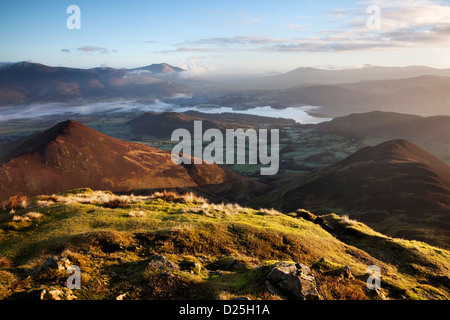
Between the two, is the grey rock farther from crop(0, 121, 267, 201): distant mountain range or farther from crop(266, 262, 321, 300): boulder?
crop(0, 121, 267, 201): distant mountain range

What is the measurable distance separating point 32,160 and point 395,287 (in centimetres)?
6769

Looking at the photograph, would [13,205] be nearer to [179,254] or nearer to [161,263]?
[179,254]

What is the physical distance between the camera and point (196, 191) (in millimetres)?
72000

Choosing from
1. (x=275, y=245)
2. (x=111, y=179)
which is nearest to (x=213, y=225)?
(x=275, y=245)

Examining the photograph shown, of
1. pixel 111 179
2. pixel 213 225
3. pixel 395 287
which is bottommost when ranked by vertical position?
pixel 111 179

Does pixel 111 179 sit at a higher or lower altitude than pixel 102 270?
lower

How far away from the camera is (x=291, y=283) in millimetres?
9086

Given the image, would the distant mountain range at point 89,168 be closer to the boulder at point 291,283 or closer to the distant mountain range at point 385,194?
the distant mountain range at point 385,194

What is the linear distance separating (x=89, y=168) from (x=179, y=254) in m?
57.6

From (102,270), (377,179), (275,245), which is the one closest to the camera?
(102,270)

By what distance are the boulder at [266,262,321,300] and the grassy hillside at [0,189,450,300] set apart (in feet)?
1.13

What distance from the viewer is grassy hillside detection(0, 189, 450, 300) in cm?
901
